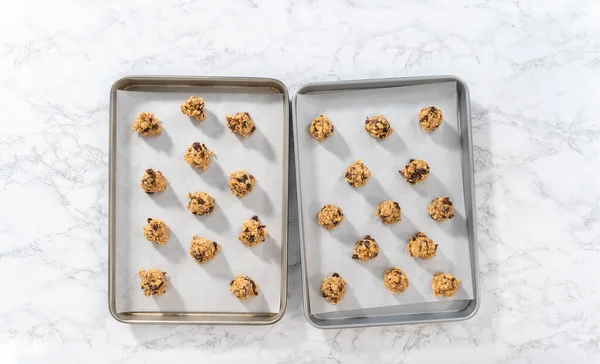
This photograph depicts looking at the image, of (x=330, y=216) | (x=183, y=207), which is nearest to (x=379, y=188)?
(x=330, y=216)

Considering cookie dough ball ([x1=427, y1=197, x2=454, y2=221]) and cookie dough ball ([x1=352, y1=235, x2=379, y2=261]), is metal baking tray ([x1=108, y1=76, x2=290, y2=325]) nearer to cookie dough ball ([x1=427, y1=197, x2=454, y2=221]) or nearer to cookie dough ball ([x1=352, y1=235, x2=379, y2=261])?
cookie dough ball ([x1=352, y1=235, x2=379, y2=261])

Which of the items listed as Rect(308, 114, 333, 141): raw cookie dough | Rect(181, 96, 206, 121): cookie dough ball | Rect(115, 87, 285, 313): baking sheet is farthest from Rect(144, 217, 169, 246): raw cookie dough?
Rect(308, 114, 333, 141): raw cookie dough

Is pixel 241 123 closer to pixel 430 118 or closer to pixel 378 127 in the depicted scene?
pixel 378 127

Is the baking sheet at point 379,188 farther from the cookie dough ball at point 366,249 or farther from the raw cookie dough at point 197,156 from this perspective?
the raw cookie dough at point 197,156

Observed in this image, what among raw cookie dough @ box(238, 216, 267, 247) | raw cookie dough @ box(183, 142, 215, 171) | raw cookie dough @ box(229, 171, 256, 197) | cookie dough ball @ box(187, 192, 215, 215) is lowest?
raw cookie dough @ box(238, 216, 267, 247)

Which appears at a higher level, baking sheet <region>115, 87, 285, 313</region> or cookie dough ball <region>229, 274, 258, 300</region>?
baking sheet <region>115, 87, 285, 313</region>
